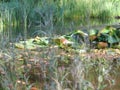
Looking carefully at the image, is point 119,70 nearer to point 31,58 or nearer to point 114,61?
point 114,61

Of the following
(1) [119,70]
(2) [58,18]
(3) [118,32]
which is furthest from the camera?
(2) [58,18]

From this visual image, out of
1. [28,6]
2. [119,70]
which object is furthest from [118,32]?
[28,6]

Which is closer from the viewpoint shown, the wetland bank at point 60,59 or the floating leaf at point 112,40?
the wetland bank at point 60,59

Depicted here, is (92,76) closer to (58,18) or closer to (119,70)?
(119,70)

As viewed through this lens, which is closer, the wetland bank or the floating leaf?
the wetland bank

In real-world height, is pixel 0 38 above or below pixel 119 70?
above

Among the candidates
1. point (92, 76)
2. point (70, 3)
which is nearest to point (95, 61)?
point (92, 76)

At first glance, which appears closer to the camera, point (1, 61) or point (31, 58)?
point (1, 61)

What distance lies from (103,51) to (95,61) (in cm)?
83

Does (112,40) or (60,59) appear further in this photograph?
(112,40)

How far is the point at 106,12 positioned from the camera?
13.0 m

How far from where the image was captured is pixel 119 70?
426cm

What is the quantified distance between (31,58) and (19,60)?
137mm

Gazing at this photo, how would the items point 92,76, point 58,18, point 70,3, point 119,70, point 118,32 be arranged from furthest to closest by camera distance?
point 70,3 < point 58,18 < point 118,32 < point 119,70 < point 92,76
